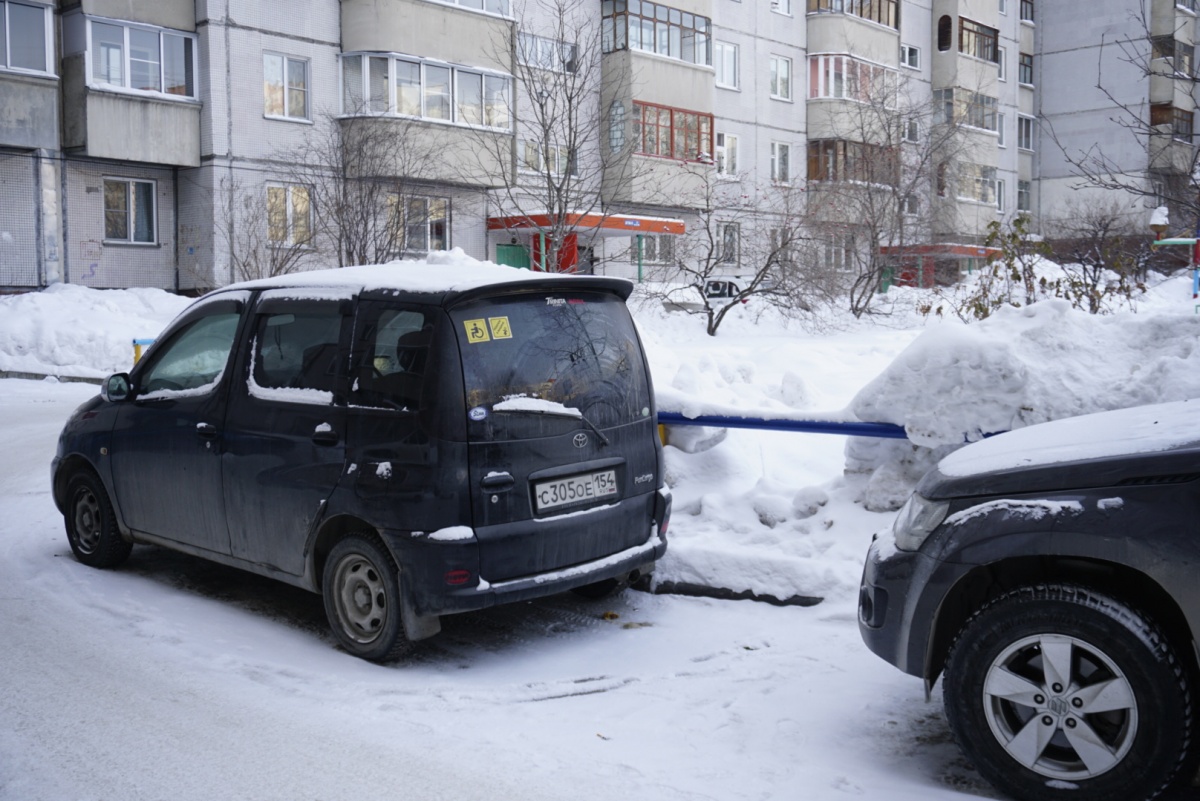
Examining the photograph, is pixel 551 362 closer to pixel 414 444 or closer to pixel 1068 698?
pixel 414 444

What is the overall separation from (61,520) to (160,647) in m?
3.49

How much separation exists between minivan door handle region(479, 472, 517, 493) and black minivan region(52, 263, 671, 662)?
11 mm

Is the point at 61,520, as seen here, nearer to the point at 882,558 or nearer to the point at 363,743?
the point at 363,743

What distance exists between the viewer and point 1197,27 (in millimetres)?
56500

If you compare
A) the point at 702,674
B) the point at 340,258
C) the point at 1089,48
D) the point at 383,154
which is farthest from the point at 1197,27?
the point at 702,674

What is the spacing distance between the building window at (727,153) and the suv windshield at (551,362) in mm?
34558

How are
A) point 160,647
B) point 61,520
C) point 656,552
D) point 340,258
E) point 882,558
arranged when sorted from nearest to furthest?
point 882,558, point 160,647, point 656,552, point 61,520, point 340,258

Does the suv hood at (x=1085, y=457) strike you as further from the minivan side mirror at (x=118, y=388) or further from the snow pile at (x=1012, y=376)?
the minivan side mirror at (x=118, y=388)

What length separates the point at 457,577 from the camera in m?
5.16

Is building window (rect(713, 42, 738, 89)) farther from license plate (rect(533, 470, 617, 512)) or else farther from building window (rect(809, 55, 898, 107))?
license plate (rect(533, 470, 617, 512))

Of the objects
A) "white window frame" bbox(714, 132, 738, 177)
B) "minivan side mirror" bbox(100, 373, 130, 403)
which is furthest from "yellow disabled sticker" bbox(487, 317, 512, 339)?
"white window frame" bbox(714, 132, 738, 177)

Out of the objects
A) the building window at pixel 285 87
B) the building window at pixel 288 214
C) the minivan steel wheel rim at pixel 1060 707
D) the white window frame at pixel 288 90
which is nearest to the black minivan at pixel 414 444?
the minivan steel wheel rim at pixel 1060 707

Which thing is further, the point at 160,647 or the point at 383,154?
the point at 383,154

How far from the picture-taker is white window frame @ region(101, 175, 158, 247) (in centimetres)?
2719
